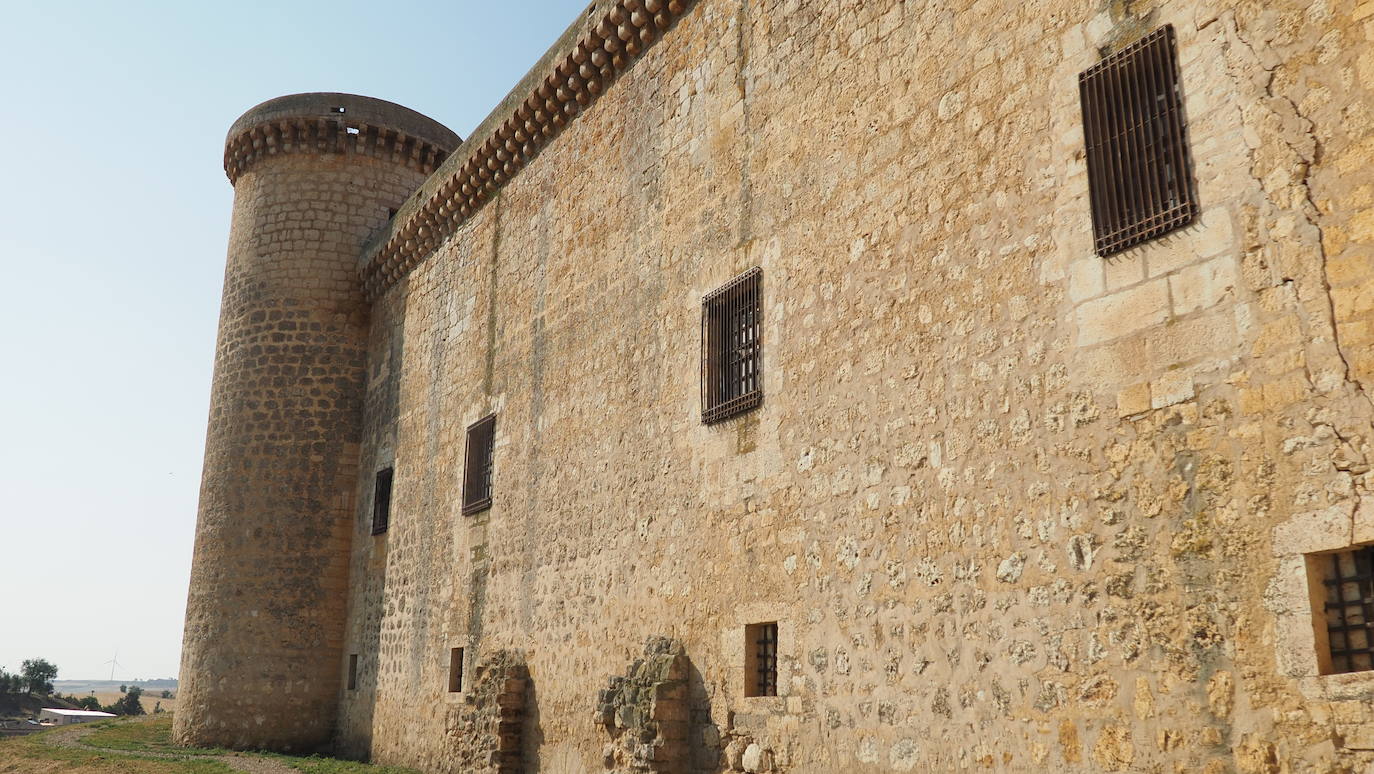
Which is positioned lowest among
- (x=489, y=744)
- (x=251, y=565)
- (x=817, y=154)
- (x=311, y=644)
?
(x=489, y=744)

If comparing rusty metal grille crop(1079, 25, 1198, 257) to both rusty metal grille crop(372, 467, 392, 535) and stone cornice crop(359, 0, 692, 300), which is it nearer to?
stone cornice crop(359, 0, 692, 300)

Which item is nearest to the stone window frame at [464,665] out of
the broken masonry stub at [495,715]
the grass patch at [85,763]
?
the broken masonry stub at [495,715]

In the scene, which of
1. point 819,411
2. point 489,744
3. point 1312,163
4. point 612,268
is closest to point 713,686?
point 819,411

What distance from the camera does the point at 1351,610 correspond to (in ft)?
13.8

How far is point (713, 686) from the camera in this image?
7.36 m

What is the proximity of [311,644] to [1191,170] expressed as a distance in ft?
41.1

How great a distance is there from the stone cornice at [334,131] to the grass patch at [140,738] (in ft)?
26.5

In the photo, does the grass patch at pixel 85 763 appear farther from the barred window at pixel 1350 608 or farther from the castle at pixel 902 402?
the barred window at pixel 1350 608

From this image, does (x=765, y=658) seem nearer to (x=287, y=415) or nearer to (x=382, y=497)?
(x=382, y=497)

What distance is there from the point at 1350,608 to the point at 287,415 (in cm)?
1339

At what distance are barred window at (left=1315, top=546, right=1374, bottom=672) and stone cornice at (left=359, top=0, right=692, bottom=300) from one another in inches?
259

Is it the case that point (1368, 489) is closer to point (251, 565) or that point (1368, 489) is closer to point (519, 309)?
point (519, 309)

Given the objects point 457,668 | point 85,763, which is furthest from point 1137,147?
point 85,763

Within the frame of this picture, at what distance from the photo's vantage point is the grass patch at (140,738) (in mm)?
13727
